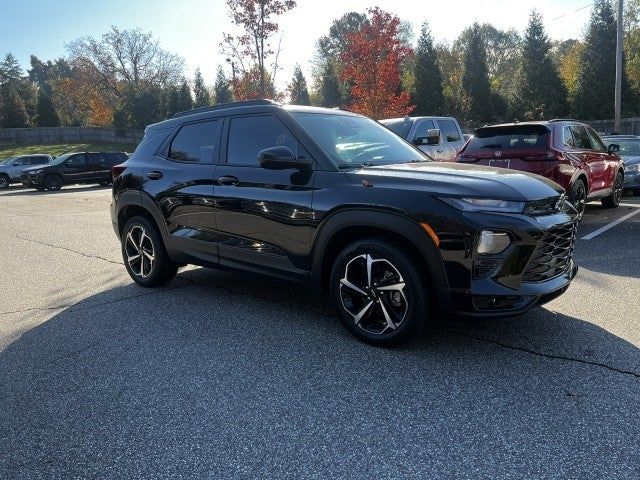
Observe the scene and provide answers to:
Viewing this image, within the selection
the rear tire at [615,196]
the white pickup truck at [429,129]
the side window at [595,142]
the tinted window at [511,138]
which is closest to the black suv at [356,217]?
the tinted window at [511,138]

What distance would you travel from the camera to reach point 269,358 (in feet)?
12.1

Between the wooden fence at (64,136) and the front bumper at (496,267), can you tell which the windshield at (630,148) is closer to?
the front bumper at (496,267)

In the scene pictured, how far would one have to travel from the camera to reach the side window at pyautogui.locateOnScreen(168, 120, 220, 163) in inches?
192

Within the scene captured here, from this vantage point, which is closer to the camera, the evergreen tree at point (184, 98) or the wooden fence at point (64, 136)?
the wooden fence at point (64, 136)

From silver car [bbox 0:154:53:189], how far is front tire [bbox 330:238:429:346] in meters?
29.2

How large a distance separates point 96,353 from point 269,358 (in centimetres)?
133

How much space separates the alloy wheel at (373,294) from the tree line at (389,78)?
2189cm

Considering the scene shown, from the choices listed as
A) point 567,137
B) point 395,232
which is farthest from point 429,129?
point 395,232

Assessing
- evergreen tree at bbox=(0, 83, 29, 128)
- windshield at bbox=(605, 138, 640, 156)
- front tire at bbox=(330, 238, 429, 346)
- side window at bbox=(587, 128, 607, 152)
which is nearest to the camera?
front tire at bbox=(330, 238, 429, 346)

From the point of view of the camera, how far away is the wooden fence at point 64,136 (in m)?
52.9

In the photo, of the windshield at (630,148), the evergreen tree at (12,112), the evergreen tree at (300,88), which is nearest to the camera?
the windshield at (630,148)

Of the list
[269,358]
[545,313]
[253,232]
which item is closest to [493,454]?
[269,358]

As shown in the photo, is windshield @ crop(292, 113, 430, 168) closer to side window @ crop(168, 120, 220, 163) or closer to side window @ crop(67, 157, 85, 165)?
side window @ crop(168, 120, 220, 163)

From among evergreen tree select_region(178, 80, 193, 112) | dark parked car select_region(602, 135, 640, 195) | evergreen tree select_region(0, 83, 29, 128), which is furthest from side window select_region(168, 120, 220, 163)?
evergreen tree select_region(0, 83, 29, 128)
